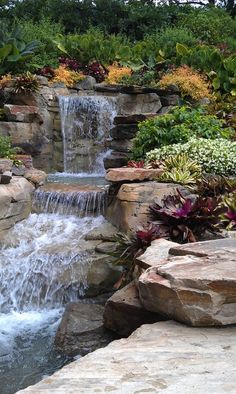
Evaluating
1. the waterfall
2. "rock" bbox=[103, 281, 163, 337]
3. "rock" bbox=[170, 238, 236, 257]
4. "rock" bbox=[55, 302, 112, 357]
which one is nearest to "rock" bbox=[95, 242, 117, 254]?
"rock" bbox=[55, 302, 112, 357]

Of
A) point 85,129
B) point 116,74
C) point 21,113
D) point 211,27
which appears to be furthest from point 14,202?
point 211,27

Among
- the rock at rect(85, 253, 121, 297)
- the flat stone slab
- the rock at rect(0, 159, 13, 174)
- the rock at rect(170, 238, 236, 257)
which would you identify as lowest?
the rock at rect(85, 253, 121, 297)

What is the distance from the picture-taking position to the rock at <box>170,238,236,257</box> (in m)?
4.71

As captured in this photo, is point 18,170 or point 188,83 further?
point 188,83

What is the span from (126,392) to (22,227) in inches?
223

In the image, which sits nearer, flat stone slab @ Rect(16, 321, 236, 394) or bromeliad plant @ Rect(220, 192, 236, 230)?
flat stone slab @ Rect(16, 321, 236, 394)

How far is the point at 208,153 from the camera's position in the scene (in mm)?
8461

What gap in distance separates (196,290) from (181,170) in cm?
418

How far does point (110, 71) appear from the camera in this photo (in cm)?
1471

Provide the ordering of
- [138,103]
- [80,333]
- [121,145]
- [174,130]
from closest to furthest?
1. [80,333]
2. [174,130]
3. [121,145]
4. [138,103]

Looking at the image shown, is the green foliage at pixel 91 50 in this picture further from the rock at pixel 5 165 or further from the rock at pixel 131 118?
the rock at pixel 5 165

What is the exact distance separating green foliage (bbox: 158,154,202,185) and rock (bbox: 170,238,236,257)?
8.86 feet

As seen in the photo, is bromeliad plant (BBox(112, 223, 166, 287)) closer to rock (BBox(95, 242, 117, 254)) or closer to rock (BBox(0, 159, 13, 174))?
rock (BBox(95, 242, 117, 254))

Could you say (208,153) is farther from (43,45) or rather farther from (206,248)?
(43,45)
